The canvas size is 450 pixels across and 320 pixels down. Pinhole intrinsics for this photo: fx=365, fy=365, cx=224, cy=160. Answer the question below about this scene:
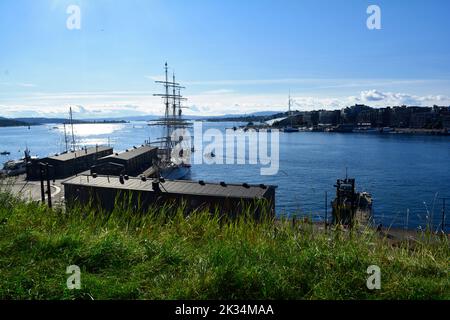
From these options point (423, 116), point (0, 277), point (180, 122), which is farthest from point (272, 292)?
point (423, 116)

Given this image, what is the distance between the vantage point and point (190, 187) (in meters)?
23.8

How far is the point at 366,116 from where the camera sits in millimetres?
179750

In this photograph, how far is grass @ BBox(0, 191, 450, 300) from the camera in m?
3.45

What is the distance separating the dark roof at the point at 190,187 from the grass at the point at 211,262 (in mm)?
15393

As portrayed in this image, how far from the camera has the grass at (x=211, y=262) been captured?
345 centimetres

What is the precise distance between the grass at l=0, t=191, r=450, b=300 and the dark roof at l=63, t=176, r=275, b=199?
15.4 meters

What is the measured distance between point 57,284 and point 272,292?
6.70 ft

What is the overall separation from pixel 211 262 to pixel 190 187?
1997 cm

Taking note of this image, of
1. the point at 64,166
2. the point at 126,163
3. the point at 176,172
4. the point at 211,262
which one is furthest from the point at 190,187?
the point at 176,172

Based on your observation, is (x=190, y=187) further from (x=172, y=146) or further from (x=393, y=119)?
(x=393, y=119)

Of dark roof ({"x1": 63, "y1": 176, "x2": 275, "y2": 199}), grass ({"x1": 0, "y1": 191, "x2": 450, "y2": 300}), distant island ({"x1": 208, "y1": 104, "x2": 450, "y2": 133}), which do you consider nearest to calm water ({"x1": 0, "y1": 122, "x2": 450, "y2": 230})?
dark roof ({"x1": 63, "y1": 176, "x2": 275, "y2": 199})

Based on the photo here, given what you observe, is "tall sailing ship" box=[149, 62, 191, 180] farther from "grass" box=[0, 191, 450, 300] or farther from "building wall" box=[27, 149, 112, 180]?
"grass" box=[0, 191, 450, 300]

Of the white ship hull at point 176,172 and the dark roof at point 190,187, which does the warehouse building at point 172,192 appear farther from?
the white ship hull at point 176,172
